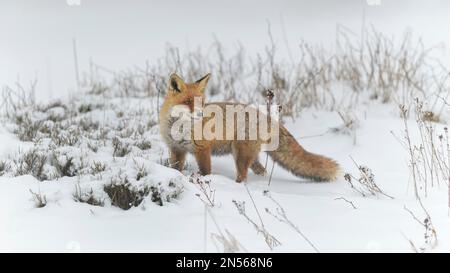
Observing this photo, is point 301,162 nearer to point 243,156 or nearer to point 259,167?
point 259,167

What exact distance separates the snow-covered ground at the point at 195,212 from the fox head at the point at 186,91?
30.8 inches

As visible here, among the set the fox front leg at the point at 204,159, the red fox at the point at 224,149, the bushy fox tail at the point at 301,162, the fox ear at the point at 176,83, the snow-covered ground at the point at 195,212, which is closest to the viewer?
the snow-covered ground at the point at 195,212

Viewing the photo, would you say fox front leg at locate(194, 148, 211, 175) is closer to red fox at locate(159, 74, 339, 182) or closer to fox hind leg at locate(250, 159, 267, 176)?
red fox at locate(159, 74, 339, 182)

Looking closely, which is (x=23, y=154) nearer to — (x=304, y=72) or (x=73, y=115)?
(x=73, y=115)

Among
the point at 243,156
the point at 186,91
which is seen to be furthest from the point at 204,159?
the point at 186,91

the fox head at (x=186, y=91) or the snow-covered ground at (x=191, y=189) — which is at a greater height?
the fox head at (x=186, y=91)

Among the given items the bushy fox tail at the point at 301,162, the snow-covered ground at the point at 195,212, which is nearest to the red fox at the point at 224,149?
the bushy fox tail at the point at 301,162

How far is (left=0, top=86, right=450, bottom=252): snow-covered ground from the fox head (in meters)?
0.78

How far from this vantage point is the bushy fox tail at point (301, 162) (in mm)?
5832

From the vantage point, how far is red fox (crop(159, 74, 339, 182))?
549 cm

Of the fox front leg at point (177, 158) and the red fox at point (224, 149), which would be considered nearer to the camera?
the red fox at point (224, 149)

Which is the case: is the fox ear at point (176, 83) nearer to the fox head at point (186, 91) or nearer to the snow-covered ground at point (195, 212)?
the fox head at point (186, 91)

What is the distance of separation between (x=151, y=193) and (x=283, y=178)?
201 centimetres

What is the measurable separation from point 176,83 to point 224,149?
3.04 feet
